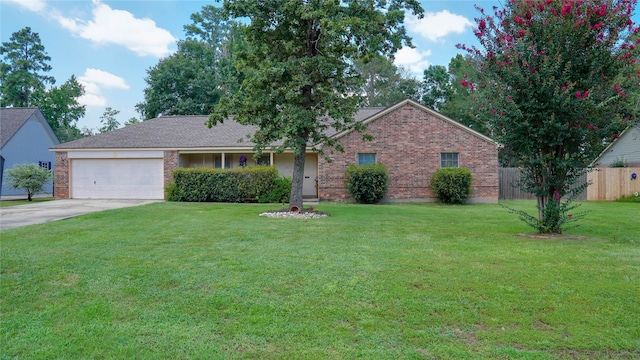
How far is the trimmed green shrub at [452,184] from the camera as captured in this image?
16.9 meters

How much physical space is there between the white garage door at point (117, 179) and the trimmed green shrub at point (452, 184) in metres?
12.7

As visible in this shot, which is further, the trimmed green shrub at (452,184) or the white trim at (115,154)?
the white trim at (115,154)

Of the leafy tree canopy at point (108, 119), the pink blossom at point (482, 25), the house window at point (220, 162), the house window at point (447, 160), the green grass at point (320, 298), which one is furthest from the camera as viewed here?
the leafy tree canopy at point (108, 119)

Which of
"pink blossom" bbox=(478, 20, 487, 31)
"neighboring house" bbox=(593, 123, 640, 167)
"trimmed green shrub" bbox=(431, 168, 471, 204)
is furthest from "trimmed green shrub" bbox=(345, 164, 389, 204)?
"neighboring house" bbox=(593, 123, 640, 167)

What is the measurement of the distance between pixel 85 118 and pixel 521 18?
44633 millimetres

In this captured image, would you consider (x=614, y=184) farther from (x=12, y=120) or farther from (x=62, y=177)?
(x=12, y=120)

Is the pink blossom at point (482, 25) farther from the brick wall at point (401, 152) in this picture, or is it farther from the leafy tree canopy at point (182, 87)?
the leafy tree canopy at point (182, 87)

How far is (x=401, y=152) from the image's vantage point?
58.3 feet

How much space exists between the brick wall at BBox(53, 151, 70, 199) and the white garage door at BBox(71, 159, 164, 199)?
0.25 meters

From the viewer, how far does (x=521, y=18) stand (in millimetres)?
7629

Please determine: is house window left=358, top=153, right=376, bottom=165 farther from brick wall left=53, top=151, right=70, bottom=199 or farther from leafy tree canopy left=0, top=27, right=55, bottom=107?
leafy tree canopy left=0, top=27, right=55, bottom=107

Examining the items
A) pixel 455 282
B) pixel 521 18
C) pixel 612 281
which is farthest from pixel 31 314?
pixel 521 18

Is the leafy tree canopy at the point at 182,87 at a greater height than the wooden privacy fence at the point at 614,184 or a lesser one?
greater

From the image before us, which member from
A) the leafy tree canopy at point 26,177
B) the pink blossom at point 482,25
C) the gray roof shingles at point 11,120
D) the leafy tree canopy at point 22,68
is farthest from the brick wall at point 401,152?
the leafy tree canopy at point 22,68
